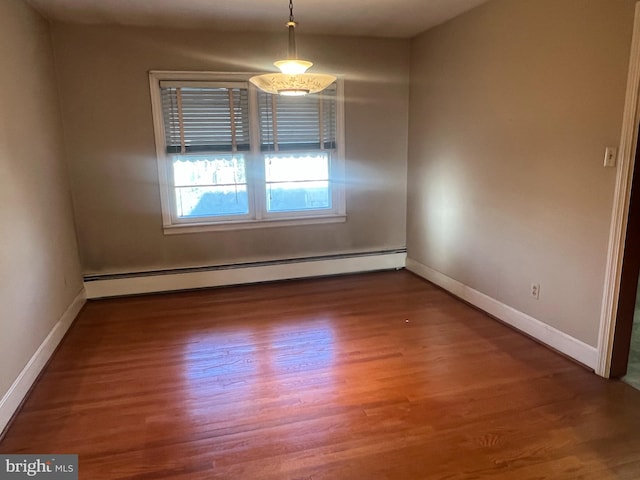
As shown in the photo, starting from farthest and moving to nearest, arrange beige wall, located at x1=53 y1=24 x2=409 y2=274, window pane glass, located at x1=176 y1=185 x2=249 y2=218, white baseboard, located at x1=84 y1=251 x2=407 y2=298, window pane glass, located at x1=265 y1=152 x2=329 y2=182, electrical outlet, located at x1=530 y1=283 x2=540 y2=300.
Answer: window pane glass, located at x1=265 y1=152 x2=329 y2=182 → window pane glass, located at x1=176 y1=185 x2=249 y2=218 → white baseboard, located at x1=84 y1=251 x2=407 y2=298 → beige wall, located at x1=53 y1=24 x2=409 y2=274 → electrical outlet, located at x1=530 y1=283 x2=540 y2=300

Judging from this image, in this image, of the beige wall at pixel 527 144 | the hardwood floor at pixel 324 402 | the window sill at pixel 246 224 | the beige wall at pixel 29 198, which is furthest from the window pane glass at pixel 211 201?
the beige wall at pixel 527 144

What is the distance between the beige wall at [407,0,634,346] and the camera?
8.64 ft

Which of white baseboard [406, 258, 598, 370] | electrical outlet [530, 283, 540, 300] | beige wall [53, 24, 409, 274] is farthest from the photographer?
beige wall [53, 24, 409, 274]

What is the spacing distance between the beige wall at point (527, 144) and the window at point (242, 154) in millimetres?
1054

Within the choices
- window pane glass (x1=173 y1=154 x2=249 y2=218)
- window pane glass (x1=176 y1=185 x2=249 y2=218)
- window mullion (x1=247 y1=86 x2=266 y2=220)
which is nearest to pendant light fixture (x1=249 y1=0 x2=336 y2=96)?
window mullion (x1=247 y1=86 x2=266 y2=220)

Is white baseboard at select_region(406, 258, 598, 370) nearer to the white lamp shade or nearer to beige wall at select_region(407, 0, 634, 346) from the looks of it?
beige wall at select_region(407, 0, 634, 346)

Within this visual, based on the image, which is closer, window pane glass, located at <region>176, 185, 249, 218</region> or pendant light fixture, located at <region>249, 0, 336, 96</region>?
pendant light fixture, located at <region>249, 0, 336, 96</region>

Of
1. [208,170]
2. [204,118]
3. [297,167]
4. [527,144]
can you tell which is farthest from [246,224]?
[527,144]

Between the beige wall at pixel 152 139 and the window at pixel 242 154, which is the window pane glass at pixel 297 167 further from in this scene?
the beige wall at pixel 152 139

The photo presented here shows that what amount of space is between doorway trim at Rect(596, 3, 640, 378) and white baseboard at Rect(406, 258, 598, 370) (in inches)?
4.8

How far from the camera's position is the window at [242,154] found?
4203 mm

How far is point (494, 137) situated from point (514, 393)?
1.94m

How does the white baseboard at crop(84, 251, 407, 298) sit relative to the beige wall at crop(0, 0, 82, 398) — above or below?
below

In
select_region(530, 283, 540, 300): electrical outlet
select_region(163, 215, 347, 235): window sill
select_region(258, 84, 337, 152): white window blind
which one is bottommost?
select_region(530, 283, 540, 300): electrical outlet
